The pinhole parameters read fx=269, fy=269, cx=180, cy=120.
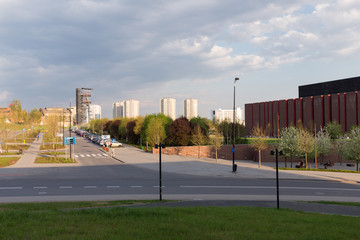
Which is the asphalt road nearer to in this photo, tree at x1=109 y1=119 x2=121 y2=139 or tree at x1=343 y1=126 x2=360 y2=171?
tree at x1=343 y1=126 x2=360 y2=171

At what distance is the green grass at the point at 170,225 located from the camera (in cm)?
710

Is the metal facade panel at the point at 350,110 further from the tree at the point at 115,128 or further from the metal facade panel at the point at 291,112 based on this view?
the tree at the point at 115,128

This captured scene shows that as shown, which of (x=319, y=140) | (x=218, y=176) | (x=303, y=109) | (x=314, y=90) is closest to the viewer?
(x=218, y=176)

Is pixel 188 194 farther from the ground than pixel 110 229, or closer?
closer

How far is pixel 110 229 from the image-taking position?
751 centimetres

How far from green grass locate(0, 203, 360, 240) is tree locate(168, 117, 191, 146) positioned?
4012 cm

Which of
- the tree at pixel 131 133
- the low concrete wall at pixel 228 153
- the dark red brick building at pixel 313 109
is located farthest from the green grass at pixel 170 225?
the tree at pixel 131 133

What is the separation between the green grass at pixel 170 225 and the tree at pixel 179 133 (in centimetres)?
4012

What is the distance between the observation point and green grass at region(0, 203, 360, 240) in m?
7.10

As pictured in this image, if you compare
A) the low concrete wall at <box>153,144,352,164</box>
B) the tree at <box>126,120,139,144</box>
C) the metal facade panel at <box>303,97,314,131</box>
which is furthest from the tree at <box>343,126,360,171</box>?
the tree at <box>126,120,139,144</box>

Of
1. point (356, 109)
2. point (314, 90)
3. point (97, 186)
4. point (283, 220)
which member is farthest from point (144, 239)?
point (314, 90)

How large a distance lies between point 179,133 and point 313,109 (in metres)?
46.5

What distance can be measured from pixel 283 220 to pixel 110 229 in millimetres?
5645

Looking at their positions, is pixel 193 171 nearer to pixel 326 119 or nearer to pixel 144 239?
pixel 144 239
